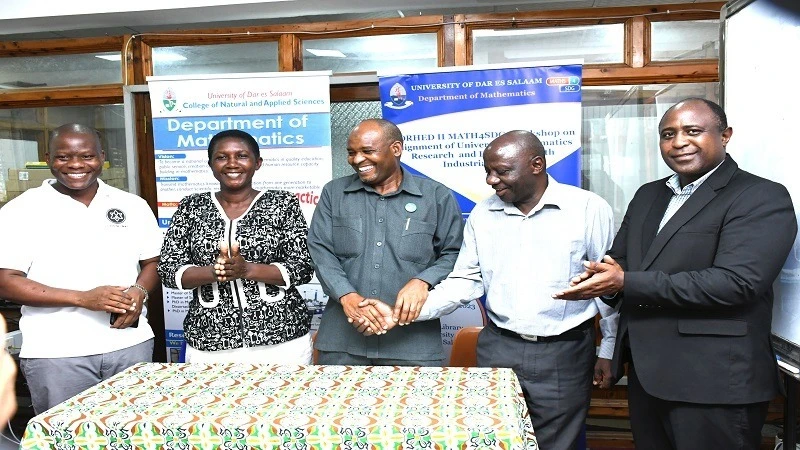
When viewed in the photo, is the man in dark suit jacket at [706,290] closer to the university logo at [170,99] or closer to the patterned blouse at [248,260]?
the patterned blouse at [248,260]

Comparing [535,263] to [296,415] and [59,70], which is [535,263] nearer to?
[296,415]

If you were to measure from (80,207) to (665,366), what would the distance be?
2.20 meters

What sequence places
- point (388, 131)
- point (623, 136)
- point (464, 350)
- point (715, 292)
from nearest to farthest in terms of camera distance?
point (715, 292) < point (388, 131) < point (464, 350) < point (623, 136)

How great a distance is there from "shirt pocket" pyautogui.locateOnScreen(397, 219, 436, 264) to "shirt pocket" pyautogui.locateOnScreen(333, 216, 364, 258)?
159mm

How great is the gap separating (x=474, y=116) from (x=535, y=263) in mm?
1582

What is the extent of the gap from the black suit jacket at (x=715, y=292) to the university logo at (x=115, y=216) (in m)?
1.92

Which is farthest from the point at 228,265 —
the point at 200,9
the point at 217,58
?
the point at 217,58

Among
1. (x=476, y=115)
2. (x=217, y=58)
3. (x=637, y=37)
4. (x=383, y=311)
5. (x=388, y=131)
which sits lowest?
(x=383, y=311)

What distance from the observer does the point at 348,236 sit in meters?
2.46

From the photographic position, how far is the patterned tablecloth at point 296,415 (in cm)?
153

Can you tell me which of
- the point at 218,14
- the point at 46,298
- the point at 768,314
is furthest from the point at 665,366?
the point at 218,14

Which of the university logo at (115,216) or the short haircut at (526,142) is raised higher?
the short haircut at (526,142)

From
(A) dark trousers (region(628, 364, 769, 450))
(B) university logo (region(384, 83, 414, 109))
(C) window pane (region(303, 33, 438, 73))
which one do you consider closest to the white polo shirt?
(B) university logo (region(384, 83, 414, 109))

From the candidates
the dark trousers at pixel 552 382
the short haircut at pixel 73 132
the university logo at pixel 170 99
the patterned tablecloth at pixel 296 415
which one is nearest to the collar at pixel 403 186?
the dark trousers at pixel 552 382
